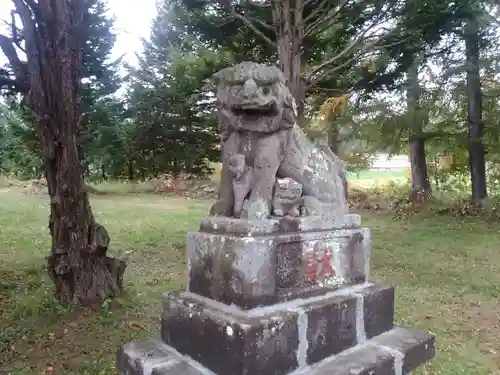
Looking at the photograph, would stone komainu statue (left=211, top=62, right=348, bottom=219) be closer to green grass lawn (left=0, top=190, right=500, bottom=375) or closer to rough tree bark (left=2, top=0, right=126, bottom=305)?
green grass lawn (left=0, top=190, right=500, bottom=375)

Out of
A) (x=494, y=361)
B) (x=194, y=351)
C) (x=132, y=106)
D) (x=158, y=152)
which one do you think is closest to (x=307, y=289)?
(x=194, y=351)

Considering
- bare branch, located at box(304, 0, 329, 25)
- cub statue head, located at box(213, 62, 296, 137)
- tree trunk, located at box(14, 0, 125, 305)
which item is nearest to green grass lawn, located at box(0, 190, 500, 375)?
tree trunk, located at box(14, 0, 125, 305)

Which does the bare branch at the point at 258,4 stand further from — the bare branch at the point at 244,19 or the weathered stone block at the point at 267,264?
the weathered stone block at the point at 267,264

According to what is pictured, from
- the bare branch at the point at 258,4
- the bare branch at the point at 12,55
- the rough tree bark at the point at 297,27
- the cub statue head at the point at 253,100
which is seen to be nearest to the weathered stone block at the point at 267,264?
the cub statue head at the point at 253,100

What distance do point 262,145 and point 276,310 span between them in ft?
2.44

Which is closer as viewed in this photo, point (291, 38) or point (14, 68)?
point (14, 68)

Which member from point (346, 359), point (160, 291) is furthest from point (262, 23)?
point (346, 359)

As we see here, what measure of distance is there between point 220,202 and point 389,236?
6489 millimetres

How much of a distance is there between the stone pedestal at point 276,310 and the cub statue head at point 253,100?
1.47 ft

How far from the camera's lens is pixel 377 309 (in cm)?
233

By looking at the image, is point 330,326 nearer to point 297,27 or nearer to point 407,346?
point 407,346

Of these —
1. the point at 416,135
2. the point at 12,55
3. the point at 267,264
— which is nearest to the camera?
the point at 267,264

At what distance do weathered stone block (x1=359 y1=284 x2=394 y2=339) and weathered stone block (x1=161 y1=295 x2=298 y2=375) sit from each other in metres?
0.53

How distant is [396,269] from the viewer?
5.95 m
